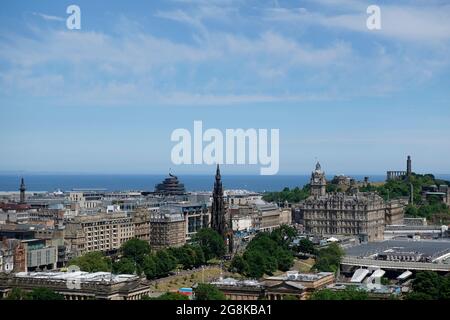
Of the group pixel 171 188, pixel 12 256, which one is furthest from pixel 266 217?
pixel 12 256

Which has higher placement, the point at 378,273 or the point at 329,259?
the point at 329,259

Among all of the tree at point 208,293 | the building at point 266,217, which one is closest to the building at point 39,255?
the tree at point 208,293

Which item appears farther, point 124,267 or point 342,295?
point 124,267

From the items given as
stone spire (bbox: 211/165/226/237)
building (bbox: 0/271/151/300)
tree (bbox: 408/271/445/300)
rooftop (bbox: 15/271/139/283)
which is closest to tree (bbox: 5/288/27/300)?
building (bbox: 0/271/151/300)

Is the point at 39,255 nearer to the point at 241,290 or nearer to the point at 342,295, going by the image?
the point at 241,290

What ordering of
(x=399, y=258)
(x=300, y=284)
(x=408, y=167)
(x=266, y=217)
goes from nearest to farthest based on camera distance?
1. (x=300, y=284)
2. (x=399, y=258)
3. (x=266, y=217)
4. (x=408, y=167)

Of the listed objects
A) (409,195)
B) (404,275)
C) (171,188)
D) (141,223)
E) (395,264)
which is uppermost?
(171,188)

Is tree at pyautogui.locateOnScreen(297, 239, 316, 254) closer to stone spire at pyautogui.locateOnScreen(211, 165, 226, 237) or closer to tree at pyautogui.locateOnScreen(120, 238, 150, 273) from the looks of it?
stone spire at pyautogui.locateOnScreen(211, 165, 226, 237)
